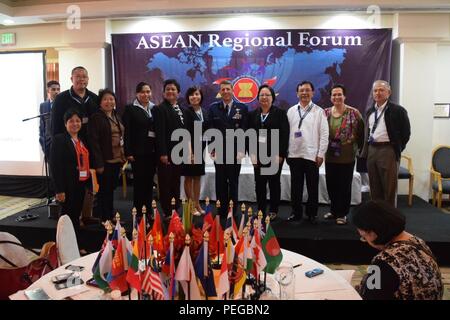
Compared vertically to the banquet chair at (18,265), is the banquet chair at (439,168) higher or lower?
higher

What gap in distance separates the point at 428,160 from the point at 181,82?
138 inches

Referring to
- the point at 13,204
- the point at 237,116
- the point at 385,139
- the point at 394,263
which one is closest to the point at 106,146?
the point at 237,116

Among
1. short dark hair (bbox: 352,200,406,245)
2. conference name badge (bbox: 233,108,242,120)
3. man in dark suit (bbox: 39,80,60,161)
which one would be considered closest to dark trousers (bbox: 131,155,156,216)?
conference name badge (bbox: 233,108,242,120)

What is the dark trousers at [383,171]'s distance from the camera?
348cm

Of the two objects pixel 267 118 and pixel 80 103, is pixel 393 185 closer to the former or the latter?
pixel 267 118

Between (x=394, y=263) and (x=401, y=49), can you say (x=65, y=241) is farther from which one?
(x=401, y=49)

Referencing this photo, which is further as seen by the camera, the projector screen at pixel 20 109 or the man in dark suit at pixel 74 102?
the projector screen at pixel 20 109

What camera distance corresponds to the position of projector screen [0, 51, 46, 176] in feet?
18.6

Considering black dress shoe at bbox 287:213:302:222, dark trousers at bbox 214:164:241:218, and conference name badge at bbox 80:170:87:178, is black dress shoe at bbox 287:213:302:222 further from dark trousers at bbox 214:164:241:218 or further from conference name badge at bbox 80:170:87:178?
conference name badge at bbox 80:170:87:178

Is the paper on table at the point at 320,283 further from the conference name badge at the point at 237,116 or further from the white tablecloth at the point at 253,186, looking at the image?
the white tablecloth at the point at 253,186

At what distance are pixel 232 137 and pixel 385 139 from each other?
55.8 inches

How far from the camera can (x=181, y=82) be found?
5.25 m

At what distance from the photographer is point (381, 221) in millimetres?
1555

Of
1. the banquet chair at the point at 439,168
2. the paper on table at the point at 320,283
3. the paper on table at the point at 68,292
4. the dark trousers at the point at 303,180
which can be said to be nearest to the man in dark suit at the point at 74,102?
the dark trousers at the point at 303,180
